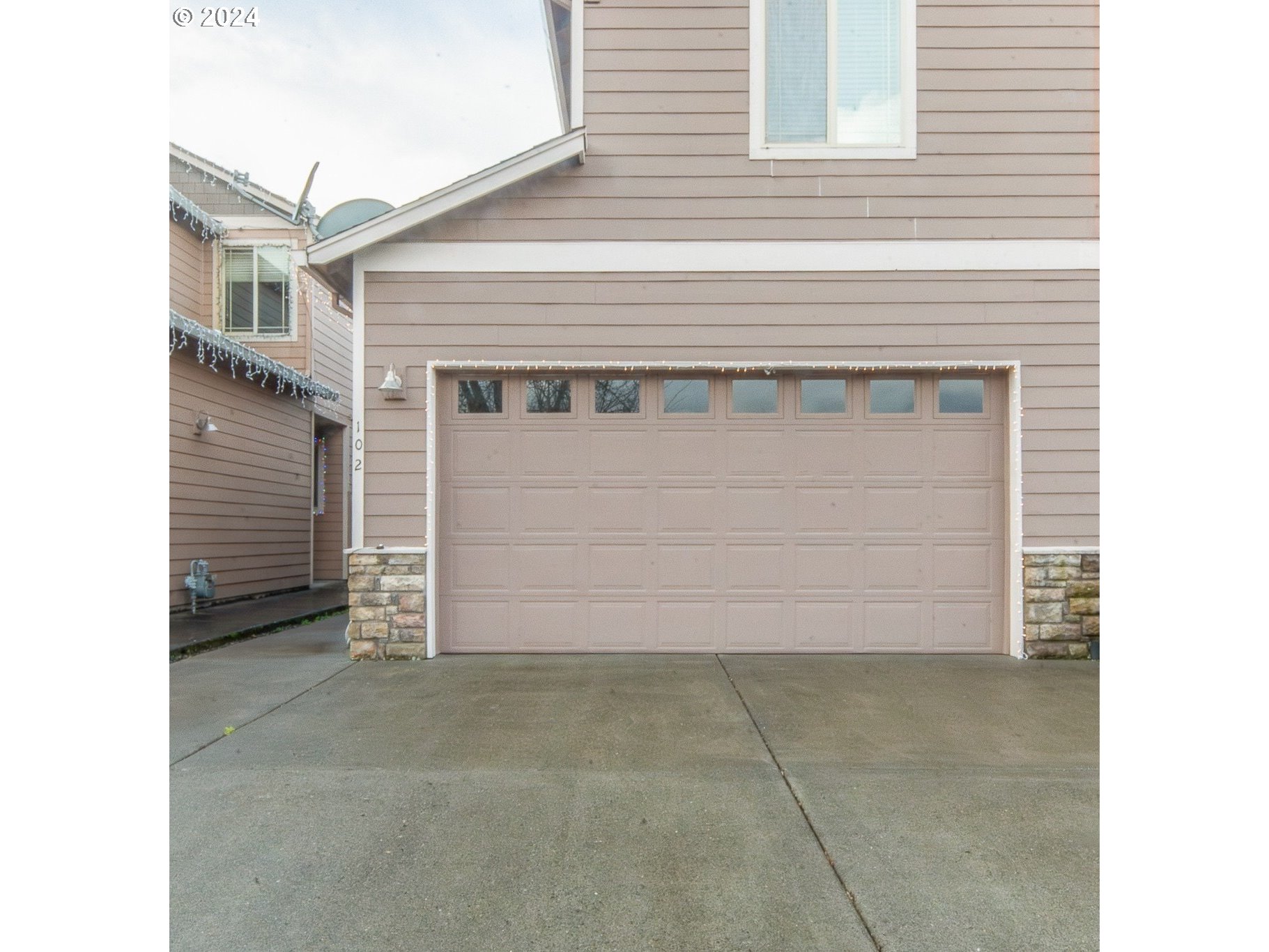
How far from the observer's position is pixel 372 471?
473 centimetres

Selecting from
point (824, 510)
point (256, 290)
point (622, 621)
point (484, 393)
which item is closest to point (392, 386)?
point (484, 393)

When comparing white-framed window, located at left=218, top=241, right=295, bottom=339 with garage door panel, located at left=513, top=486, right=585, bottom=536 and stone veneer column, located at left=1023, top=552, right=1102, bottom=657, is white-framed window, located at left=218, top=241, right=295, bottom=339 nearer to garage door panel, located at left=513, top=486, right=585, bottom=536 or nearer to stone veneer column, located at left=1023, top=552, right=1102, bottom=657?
garage door panel, located at left=513, top=486, right=585, bottom=536

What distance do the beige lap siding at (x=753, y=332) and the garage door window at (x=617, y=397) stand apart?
8.5 inches

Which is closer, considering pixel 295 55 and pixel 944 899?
pixel 944 899

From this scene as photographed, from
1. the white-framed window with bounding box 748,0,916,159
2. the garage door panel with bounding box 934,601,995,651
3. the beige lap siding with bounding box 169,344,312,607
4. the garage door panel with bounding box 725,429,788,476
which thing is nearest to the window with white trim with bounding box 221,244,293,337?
the beige lap siding with bounding box 169,344,312,607

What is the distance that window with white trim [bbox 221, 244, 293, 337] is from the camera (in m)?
9.05

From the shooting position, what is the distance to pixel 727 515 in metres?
4.85

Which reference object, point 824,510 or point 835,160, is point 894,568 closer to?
point 824,510

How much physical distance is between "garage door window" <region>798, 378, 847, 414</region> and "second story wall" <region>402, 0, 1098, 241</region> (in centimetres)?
107

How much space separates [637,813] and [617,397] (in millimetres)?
3097

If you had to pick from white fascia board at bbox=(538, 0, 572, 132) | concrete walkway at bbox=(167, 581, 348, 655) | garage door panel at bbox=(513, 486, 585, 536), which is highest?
white fascia board at bbox=(538, 0, 572, 132)

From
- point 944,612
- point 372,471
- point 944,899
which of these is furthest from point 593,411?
point 944,899
